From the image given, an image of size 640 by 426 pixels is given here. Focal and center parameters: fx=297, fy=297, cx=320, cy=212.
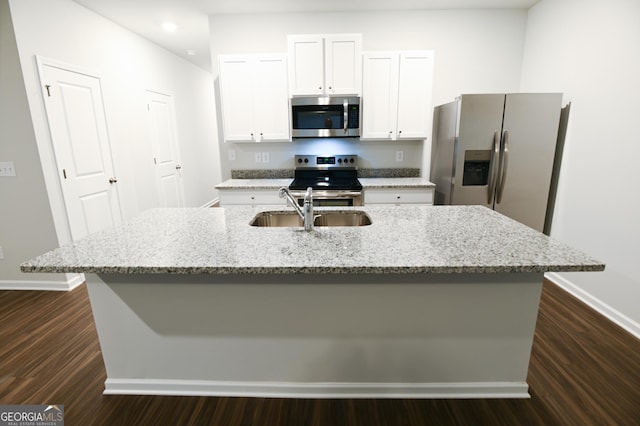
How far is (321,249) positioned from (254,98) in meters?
2.58

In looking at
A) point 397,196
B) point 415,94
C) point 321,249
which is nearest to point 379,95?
point 415,94

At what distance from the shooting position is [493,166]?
9.62 ft

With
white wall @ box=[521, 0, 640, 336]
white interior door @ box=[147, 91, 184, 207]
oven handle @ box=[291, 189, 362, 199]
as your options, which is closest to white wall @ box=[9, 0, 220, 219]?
white interior door @ box=[147, 91, 184, 207]

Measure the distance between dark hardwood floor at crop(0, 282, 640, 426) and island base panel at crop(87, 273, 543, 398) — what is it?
7cm

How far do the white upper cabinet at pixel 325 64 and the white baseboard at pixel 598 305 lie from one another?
9.25 feet

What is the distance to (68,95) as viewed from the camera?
295 centimetres

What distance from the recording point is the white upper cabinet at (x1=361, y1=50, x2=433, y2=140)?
325 cm

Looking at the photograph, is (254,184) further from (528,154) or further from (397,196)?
(528,154)

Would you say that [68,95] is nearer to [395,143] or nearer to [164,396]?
[164,396]

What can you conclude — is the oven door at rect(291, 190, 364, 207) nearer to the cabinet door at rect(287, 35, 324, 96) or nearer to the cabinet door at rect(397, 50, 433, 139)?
the cabinet door at rect(397, 50, 433, 139)

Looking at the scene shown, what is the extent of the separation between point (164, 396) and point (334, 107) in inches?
116

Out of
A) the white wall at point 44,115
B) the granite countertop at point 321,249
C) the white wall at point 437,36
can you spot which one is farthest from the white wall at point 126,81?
the granite countertop at point 321,249

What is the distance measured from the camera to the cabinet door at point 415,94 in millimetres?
3246

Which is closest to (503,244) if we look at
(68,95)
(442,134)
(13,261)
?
(442,134)
